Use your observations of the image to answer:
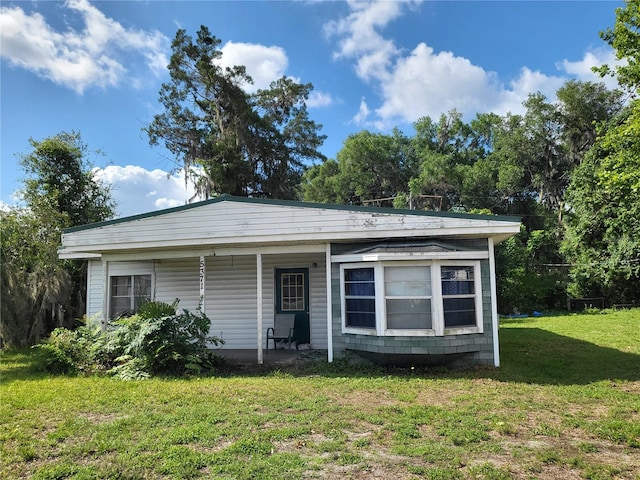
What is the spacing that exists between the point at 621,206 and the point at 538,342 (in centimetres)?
1234

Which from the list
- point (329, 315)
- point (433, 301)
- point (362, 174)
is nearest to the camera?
point (433, 301)

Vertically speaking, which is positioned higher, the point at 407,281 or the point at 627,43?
the point at 627,43

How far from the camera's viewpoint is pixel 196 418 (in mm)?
4922

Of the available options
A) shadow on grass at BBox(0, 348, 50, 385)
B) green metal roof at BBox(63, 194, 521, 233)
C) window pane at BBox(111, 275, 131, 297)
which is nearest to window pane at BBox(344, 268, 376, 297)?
green metal roof at BBox(63, 194, 521, 233)

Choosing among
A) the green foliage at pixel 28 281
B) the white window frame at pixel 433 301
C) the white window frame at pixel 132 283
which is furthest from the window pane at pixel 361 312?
the green foliage at pixel 28 281

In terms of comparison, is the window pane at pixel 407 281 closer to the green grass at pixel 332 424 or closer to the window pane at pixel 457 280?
the window pane at pixel 457 280

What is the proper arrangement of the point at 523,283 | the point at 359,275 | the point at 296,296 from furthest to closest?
1. the point at 523,283
2. the point at 296,296
3. the point at 359,275

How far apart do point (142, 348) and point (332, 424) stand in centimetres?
446

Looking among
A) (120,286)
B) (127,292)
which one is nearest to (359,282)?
(127,292)

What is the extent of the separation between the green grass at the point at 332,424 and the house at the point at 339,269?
0.73 m

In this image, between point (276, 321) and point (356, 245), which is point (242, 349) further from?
point (356, 245)

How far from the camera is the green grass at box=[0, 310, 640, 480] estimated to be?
11.9 ft

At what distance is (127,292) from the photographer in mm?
11008

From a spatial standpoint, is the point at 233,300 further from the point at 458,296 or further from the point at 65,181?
the point at 65,181
